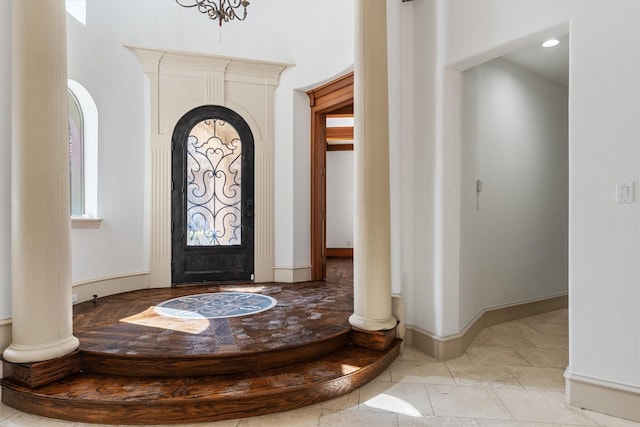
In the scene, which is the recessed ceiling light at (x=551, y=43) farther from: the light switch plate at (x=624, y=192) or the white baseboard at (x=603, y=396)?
the white baseboard at (x=603, y=396)

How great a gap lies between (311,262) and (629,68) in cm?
384

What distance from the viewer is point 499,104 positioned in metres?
4.02

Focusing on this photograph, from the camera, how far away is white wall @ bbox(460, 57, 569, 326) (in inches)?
141

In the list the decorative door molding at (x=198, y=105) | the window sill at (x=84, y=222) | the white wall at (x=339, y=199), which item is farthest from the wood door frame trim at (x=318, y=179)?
the white wall at (x=339, y=199)

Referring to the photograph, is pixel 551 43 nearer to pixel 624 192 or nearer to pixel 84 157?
pixel 624 192

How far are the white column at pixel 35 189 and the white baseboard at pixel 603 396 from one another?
10.3 feet

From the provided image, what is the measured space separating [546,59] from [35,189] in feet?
14.9

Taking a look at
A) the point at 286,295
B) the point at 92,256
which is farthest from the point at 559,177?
the point at 92,256

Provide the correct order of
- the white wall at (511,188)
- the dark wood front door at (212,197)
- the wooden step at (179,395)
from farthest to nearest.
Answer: the dark wood front door at (212,197) → the white wall at (511,188) → the wooden step at (179,395)

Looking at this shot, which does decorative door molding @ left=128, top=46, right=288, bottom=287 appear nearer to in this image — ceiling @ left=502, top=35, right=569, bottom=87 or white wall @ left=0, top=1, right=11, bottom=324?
white wall @ left=0, top=1, right=11, bottom=324

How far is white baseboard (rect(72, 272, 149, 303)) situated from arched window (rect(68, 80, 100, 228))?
0.60m

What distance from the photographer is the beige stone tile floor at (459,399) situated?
219cm

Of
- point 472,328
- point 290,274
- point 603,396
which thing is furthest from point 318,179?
point 603,396

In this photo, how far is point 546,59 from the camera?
3963mm
